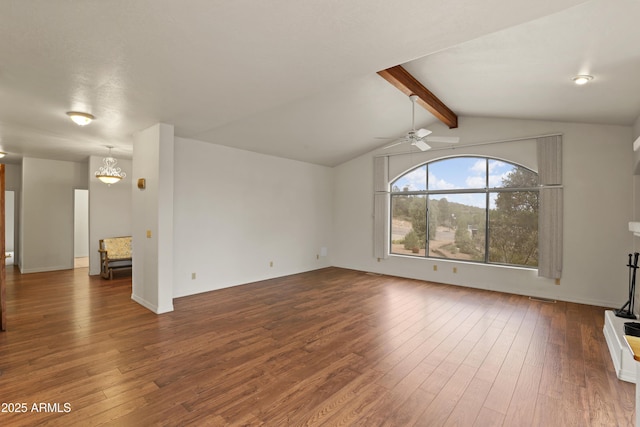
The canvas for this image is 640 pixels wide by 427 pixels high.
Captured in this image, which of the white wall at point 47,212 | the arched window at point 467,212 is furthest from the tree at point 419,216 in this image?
the white wall at point 47,212

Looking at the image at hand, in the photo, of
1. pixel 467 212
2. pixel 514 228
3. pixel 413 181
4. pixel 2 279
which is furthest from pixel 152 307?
Answer: pixel 514 228

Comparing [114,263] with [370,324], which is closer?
[370,324]

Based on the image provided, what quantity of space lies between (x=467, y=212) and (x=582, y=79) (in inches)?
135

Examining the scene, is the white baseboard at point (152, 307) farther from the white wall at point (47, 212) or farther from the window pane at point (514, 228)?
the window pane at point (514, 228)

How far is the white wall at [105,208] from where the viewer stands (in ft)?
23.5

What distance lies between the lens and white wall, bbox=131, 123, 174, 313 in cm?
445

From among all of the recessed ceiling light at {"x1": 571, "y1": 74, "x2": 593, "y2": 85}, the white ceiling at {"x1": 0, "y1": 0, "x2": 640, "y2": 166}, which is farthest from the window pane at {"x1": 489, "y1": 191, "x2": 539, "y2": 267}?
the recessed ceiling light at {"x1": 571, "y1": 74, "x2": 593, "y2": 85}

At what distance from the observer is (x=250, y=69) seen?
2857mm

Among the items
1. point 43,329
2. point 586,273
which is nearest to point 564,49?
point 586,273

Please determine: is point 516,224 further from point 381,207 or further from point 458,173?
point 381,207

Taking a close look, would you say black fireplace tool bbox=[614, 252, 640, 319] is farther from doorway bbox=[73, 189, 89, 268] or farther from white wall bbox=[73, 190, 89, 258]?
white wall bbox=[73, 190, 89, 258]

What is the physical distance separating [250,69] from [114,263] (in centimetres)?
623

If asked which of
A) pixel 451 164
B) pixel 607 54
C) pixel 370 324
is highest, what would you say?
pixel 607 54

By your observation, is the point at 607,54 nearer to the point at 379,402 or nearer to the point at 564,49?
the point at 564,49
